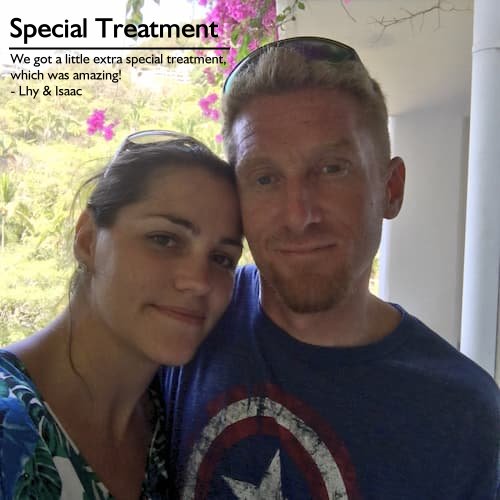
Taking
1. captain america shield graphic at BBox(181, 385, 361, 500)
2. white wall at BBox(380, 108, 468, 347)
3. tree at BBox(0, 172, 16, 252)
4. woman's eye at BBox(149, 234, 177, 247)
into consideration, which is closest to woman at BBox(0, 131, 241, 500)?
woman's eye at BBox(149, 234, 177, 247)

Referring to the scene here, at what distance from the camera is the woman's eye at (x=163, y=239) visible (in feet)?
3.01

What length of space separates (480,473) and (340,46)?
2.89 ft

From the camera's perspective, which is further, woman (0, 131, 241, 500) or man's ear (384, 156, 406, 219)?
man's ear (384, 156, 406, 219)

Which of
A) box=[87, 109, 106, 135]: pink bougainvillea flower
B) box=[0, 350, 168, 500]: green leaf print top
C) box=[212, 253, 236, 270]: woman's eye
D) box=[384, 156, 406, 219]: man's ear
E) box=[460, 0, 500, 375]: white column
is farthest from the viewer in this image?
box=[87, 109, 106, 135]: pink bougainvillea flower

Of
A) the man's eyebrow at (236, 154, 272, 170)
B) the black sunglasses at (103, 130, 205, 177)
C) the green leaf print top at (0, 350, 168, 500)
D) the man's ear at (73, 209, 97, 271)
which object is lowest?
the green leaf print top at (0, 350, 168, 500)

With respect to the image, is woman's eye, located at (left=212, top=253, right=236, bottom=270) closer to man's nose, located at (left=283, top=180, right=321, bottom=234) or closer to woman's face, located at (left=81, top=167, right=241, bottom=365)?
woman's face, located at (left=81, top=167, right=241, bottom=365)

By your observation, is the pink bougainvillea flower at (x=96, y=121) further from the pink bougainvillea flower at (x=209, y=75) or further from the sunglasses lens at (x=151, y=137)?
the sunglasses lens at (x=151, y=137)

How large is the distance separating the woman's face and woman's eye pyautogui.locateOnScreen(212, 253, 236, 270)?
16mm

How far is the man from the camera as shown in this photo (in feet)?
2.97

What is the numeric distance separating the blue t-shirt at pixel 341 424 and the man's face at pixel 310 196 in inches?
5.5

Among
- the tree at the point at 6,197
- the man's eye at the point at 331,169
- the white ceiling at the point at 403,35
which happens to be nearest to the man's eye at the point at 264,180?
the man's eye at the point at 331,169

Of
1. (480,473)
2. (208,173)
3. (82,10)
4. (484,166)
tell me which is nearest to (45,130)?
(82,10)

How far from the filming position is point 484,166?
4.13 ft

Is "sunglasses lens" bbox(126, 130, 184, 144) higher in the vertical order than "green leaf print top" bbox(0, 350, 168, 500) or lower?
higher
